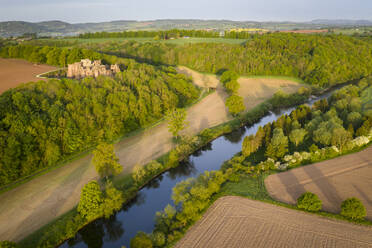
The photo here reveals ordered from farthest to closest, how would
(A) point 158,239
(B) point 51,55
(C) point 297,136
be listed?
(B) point 51,55
(C) point 297,136
(A) point 158,239

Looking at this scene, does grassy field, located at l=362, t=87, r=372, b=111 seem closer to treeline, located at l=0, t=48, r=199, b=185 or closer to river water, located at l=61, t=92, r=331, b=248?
river water, located at l=61, t=92, r=331, b=248

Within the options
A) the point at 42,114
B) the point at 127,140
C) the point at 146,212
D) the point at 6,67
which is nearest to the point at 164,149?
the point at 127,140

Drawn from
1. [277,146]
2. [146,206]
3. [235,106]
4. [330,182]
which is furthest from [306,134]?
[146,206]

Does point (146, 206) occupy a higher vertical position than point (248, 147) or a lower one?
lower

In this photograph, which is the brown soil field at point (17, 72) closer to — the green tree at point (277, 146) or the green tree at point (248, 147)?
the green tree at point (248, 147)

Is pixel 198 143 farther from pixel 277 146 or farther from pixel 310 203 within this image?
pixel 310 203

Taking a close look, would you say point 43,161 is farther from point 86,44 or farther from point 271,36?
point 271,36

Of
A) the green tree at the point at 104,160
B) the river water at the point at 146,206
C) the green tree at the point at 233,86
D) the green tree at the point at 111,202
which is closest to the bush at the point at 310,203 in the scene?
the river water at the point at 146,206
